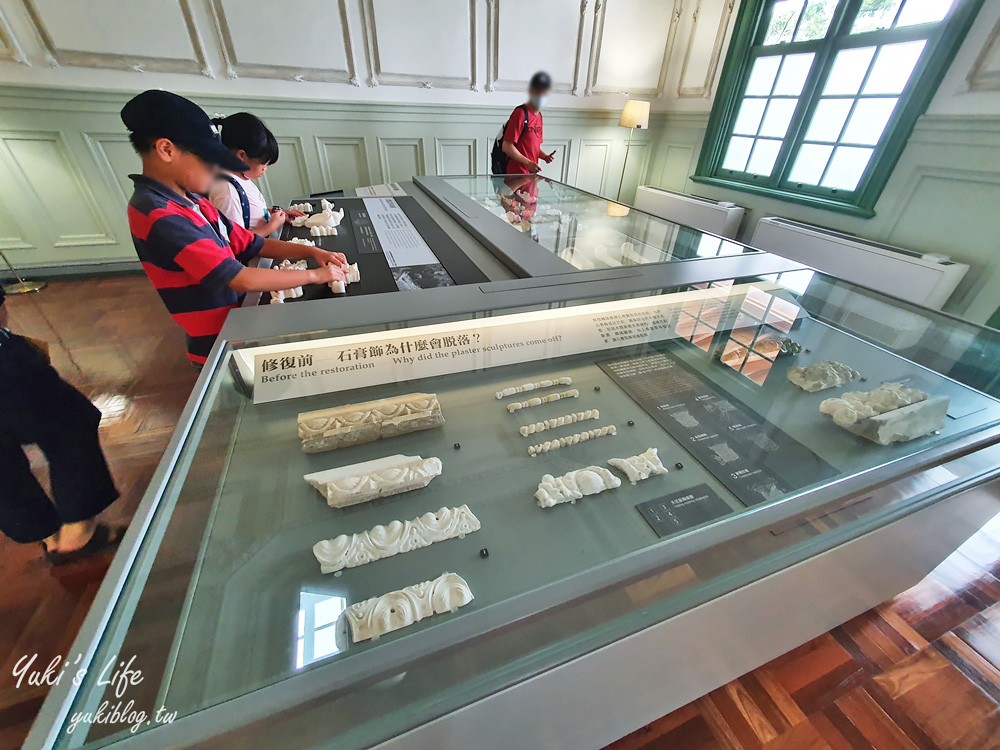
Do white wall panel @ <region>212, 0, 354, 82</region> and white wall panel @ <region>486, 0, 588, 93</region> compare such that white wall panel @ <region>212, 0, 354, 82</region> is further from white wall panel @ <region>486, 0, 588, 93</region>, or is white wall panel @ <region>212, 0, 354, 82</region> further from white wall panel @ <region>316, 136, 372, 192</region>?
white wall panel @ <region>486, 0, 588, 93</region>

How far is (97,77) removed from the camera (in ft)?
10.6

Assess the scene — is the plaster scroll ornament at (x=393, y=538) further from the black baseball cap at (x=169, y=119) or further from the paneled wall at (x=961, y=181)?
the paneled wall at (x=961, y=181)

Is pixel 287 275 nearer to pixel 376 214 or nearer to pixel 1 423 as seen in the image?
pixel 1 423

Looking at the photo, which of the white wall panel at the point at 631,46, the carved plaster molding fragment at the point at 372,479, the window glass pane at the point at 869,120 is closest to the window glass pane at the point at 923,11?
the window glass pane at the point at 869,120

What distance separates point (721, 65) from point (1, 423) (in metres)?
5.78

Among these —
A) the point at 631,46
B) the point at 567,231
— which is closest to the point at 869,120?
the point at 631,46

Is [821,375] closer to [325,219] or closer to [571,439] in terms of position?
[571,439]

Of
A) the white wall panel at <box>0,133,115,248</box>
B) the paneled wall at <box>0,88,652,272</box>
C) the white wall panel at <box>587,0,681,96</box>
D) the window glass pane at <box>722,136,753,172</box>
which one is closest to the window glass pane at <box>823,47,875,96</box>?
the window glass pane at <box>722,136,753,172</box>

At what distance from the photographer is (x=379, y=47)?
3.73m

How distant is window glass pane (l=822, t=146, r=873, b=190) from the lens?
3.23m

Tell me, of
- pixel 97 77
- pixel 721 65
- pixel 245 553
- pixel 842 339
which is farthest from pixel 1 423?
pixel 721 65

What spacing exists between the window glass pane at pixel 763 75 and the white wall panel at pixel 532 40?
168 centimetres

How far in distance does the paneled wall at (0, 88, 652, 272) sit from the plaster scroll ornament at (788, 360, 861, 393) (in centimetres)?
415

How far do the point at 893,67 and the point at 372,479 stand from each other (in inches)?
173
